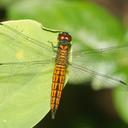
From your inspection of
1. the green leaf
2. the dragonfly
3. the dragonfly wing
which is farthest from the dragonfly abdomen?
the dragonfly wing

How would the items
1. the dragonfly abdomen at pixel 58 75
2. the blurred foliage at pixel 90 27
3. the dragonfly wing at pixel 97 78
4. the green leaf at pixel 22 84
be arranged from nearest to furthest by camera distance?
the green leaf at pixel 22 84 → the dragonfly abdomen at pixel 58 75 → the dragonfly wing at pixel 97 78 → the blurred foliage at pixel 90 27

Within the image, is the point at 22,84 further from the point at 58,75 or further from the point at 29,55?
the point at 58,75

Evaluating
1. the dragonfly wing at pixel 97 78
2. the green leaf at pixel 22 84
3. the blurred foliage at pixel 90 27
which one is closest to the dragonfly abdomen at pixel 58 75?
the green leaf at pixel 22 84

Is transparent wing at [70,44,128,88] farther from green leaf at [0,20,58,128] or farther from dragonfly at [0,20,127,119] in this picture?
green leaf at [0,20,58,128]

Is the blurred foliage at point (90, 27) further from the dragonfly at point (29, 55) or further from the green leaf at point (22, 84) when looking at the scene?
the green leaf at point (22, 84)

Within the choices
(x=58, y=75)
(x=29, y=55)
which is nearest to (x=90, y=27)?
(x=58, y=75)

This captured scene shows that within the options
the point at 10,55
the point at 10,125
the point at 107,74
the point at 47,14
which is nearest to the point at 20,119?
the point at 10,125

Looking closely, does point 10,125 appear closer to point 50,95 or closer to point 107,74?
point 50,95

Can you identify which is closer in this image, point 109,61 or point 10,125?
point 10,125
